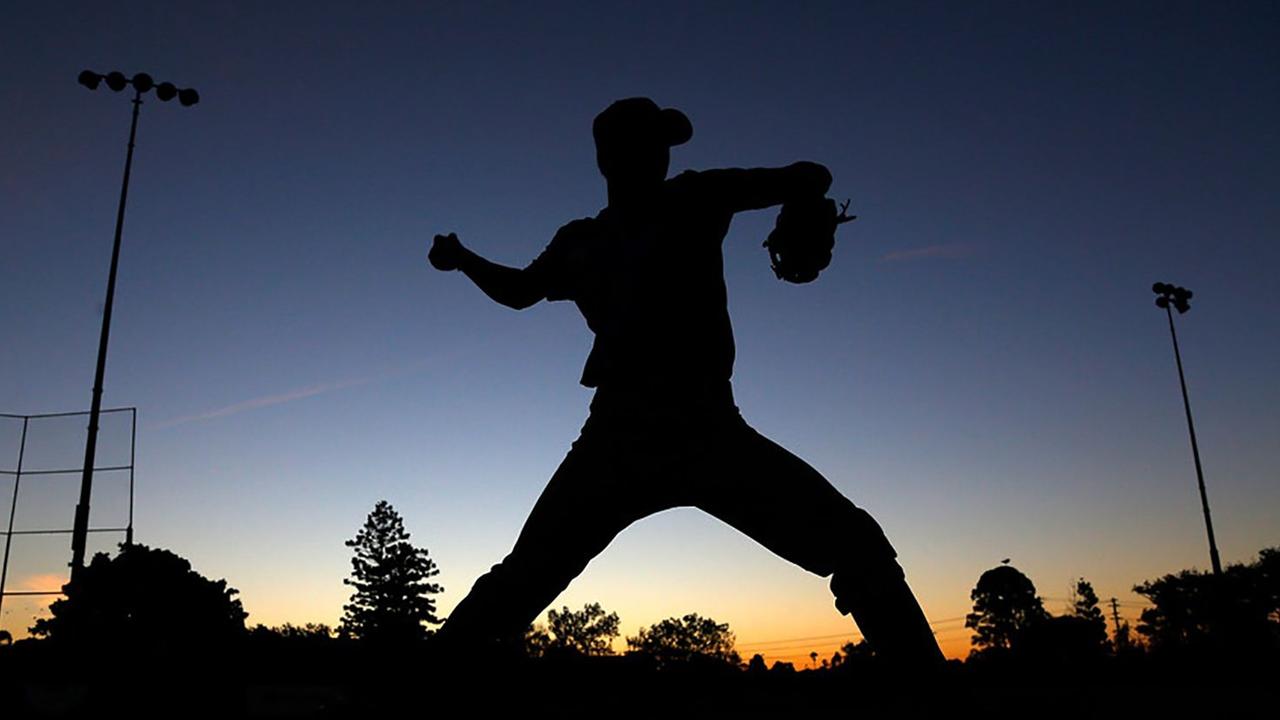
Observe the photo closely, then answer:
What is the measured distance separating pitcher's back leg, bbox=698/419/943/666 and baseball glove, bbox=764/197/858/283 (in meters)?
0.76

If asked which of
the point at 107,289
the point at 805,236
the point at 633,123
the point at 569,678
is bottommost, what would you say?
the point at 569,678

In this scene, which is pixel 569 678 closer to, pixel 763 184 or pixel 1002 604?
pixel 763 184

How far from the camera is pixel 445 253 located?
12.2ft

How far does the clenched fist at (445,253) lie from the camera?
12.2 feet

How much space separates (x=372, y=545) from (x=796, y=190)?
83.7m

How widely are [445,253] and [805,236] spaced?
1387 mm

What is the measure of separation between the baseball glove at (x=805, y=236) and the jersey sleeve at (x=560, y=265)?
0.72m

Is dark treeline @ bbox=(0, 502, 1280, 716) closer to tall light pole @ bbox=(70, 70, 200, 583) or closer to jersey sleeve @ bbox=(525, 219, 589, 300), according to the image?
jersey sleeve @ bbox=(525, 219, 589, 300)

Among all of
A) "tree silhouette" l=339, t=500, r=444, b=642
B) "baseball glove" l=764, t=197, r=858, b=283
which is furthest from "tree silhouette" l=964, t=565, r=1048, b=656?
"baseball glove" l=764, t=197, r=858, b=283

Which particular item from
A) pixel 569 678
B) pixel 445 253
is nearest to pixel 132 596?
pixel 569 678

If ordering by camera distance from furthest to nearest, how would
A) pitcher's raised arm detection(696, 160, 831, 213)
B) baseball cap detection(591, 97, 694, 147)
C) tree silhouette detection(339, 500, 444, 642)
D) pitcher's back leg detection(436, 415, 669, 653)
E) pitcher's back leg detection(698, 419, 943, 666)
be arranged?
1. tree silhouette detection(339, 500, 444, 642)
2. baseball cap detection(591, 97, 694, 147)
3. pitcher's raised arm detection(696, 160, 831, 213)
4. pitcher's back leg detection(436, 415, 669, 653)
5. pitcher's back leg detection(698, 419, 943, 666)

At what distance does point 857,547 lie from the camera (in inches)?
115

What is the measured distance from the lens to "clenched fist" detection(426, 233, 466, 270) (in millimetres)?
3711

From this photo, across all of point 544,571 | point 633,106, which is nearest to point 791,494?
point 544,571
